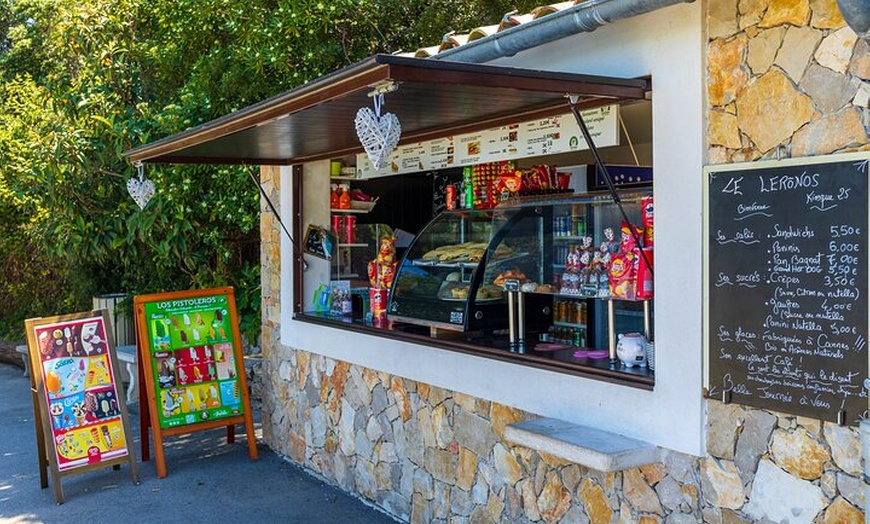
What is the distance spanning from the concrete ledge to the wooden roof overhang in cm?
158

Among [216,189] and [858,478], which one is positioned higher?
[216,189]

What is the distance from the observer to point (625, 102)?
13.1 ft

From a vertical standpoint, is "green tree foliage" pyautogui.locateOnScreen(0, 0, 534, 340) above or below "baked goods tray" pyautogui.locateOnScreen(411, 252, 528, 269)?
above

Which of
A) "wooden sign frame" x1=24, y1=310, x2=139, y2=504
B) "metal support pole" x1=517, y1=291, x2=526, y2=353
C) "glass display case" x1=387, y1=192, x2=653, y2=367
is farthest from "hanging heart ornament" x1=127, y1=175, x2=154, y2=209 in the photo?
"metal support pole" x1=517, y1=291, x2=526, y2=353

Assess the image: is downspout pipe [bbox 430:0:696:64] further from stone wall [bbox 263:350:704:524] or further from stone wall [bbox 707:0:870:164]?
stone wall [bbox 263:350:704:524]

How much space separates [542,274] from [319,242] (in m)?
2.44

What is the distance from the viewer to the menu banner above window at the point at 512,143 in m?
4.15

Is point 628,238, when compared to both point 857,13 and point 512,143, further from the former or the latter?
point 857,13

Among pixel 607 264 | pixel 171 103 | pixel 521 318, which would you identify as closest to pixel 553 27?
pixel 607 264

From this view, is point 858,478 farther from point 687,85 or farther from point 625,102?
point 625,102

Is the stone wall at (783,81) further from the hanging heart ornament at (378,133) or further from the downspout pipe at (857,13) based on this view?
the hanging heart ornament at (378,133)

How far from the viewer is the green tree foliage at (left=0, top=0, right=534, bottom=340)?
8.31m

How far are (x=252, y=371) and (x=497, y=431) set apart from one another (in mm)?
5120

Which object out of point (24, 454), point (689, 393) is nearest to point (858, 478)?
point (689, 393)
